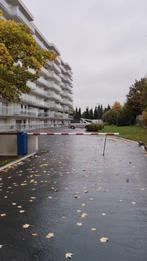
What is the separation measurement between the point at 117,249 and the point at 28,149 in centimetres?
1469

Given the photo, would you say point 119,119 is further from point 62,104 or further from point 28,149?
point 28,149

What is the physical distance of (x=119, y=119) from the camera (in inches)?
3159

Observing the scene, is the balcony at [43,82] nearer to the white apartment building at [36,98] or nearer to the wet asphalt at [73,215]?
the white apartment building at [36,98]

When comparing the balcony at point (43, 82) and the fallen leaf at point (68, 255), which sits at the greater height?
the balcony at point (43, 82)

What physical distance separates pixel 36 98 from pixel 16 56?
6245 centimetres

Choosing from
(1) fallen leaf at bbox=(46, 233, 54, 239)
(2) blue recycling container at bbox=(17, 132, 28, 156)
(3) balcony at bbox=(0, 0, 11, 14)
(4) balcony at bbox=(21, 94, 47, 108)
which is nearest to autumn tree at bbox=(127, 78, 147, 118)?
(4) balcony at bbox=(21, 94, 47, 108)

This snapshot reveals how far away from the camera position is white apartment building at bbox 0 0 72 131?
5472cm

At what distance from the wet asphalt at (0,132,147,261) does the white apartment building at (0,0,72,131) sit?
19070 mm

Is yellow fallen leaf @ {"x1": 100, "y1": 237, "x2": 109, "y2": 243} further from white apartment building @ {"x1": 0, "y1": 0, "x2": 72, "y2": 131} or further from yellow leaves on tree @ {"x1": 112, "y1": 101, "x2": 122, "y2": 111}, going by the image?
yellow leaves on tree @ {"x1": 112, "y1": 101, "x2": 122, "y2": 111}

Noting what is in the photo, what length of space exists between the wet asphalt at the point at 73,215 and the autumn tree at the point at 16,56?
494cm

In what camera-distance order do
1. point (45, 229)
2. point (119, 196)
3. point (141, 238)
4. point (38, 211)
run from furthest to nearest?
point (119, 196) → point (38, 211) → point (45, 229) → point (141, 238)

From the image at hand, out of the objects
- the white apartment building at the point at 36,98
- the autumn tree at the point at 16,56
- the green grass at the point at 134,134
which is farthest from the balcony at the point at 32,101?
the autumn tree at the point at 16,56

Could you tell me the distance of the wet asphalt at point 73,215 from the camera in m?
5.29

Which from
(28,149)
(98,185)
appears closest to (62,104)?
(28,149)
